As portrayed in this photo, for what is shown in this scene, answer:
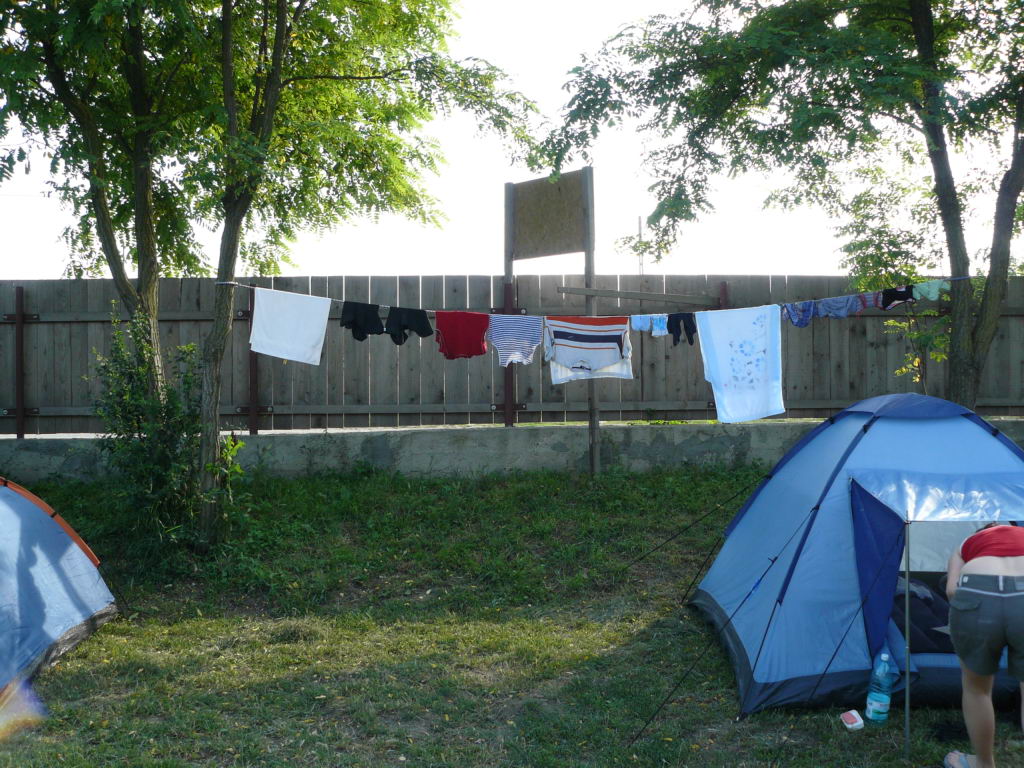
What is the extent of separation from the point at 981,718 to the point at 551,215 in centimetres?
586

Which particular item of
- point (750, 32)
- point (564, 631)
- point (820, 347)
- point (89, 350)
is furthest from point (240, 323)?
point (820, 347)

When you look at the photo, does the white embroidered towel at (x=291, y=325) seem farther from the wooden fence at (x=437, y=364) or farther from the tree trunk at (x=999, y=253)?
the tree trunk at (x=999, y=253)

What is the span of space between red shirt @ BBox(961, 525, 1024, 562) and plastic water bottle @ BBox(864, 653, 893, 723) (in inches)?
38.0

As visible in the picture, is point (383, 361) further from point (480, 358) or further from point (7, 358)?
point (7, 358)

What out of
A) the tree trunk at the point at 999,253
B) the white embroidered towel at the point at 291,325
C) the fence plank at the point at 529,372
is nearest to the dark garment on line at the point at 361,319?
the white embroidered towel at the point at 291,325

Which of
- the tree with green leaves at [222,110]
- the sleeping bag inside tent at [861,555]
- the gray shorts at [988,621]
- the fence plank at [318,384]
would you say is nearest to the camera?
the gray shorts at [988,621]

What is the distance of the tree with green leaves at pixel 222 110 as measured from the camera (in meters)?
6.45

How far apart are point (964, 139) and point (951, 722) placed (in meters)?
5.00

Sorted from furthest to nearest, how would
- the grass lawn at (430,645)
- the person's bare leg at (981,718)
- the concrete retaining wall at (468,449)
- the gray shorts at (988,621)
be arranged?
the concrete retaining wall at (468,449)
the grass lawn at (430,645)
the person's bare leg at (981,718)
the gray shorts at (988,621)

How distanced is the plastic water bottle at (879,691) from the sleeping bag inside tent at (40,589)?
4667 mm

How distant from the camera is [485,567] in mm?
6758

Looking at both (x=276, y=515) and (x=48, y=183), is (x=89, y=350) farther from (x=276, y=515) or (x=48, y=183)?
(x=276, y=515)

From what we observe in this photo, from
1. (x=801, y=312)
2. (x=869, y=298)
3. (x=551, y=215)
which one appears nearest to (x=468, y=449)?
(x=551, y=215)

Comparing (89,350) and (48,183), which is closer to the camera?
(48,183)
